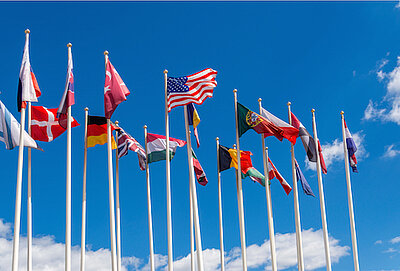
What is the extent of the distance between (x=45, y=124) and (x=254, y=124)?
12166 mm

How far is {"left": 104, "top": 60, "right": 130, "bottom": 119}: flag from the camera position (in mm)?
28094

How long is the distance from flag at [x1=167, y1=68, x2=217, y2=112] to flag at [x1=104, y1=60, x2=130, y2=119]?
2.81 m

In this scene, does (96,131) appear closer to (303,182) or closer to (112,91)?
(112,91)

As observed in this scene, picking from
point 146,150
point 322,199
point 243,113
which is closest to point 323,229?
point 322,199

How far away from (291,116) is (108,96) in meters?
12.7

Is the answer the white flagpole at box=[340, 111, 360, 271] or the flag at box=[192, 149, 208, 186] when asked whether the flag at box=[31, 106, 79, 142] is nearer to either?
the flag at box=[192, 149, 208, 186]

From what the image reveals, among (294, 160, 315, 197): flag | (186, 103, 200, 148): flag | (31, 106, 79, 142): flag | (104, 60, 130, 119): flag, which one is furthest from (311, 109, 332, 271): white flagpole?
(31, 106, 79, 142): flag

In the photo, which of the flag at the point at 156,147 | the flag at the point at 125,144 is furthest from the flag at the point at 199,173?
the flag at the point at 125,144

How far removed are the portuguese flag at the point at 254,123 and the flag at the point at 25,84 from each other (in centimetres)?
1190

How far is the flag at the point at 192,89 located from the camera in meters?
30.2

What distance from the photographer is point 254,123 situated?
103 ft

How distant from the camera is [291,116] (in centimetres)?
3491

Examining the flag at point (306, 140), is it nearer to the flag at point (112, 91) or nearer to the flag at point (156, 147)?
the flag at point (156, 147)

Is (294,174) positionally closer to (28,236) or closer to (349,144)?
(349,144)
